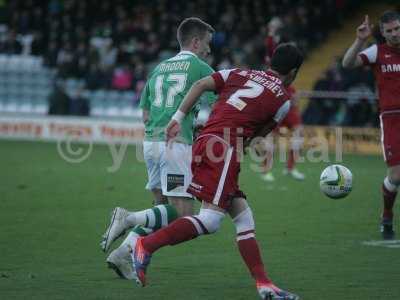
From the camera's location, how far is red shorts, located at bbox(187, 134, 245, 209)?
24.0ft

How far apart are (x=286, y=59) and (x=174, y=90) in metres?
1.32

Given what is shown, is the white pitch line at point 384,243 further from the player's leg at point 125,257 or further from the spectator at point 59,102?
the spectator at point 59,102

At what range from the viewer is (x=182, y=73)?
8469mm

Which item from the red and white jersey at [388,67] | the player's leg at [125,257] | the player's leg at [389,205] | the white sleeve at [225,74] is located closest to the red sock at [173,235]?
the player's leg at [125,257]

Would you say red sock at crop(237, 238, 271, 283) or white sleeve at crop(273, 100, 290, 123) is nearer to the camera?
red sock at crop(237, 238, 271, 283)

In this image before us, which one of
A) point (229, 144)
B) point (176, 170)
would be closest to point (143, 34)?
point (176, 170)

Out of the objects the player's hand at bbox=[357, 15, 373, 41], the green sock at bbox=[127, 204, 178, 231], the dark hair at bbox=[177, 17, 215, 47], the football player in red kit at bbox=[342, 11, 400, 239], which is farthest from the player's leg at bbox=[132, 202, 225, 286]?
the football player in red kit at bbox=[342, 11, 400, 239]

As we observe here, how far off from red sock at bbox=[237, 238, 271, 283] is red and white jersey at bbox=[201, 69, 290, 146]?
765mm

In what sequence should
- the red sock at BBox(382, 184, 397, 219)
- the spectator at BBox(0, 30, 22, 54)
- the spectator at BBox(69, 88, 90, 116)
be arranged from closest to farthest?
the red sock at BBox(382, 184, 397, 219) → the spectator at BBox(69, 88, 90, 116) → the spectator at BBox(0, 30, 22, 54)

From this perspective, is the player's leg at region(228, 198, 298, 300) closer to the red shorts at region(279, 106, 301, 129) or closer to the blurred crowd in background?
the red shorts at region(279, 106, 301, 129)

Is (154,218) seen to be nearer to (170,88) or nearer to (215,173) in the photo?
(215,173)

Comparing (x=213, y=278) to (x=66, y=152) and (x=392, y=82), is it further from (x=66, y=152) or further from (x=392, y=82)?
(x=66, y=152)

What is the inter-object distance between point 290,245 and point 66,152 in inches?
506

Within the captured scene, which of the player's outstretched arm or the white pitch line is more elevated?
the player's outstretched arm
